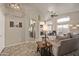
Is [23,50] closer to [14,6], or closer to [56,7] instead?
[14,6]

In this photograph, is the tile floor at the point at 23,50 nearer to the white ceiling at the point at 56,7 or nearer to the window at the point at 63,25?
the window at the point at 63,25

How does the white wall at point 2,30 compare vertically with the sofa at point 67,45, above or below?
above

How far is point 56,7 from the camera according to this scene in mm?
2568

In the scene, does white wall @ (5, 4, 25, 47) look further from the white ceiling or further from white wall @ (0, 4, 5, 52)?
the white ceiling

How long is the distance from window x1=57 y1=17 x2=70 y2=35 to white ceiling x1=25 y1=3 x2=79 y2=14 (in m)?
0.20

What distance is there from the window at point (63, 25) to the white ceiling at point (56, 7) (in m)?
0.20

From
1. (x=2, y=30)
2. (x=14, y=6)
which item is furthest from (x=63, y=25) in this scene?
(x=2, y=30)

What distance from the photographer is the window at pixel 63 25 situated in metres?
2.53

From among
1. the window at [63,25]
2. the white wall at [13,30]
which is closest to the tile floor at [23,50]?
the white wall at [13,30]

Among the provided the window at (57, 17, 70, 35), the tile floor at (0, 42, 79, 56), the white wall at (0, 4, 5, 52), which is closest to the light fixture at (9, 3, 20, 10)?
the white wall at (0, 4, 5, 52)

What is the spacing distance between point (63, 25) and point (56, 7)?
0.48 metres

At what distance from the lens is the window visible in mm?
2533

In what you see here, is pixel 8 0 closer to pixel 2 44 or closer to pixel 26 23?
pixel 26 23

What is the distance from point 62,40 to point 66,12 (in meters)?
0.69
